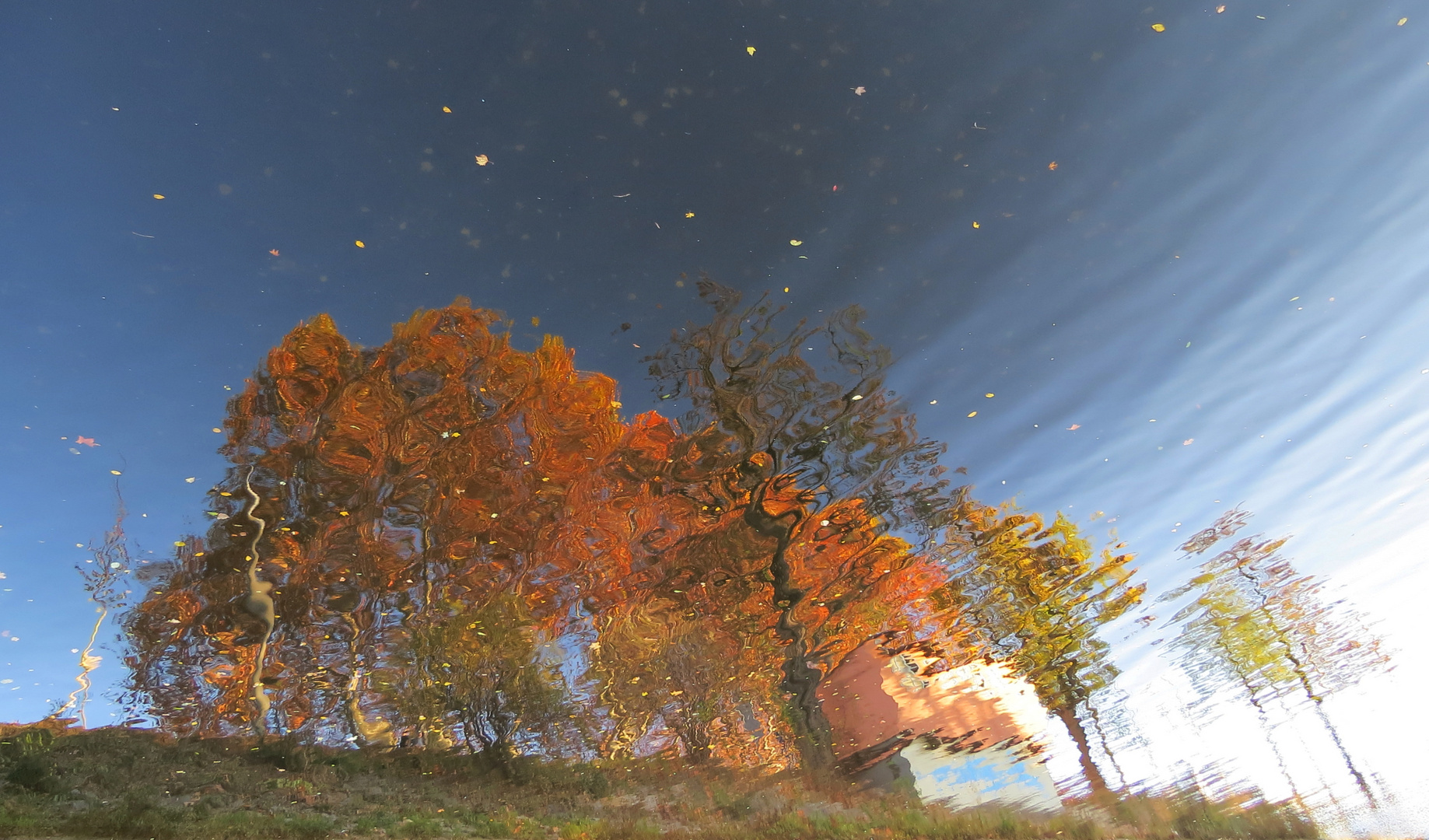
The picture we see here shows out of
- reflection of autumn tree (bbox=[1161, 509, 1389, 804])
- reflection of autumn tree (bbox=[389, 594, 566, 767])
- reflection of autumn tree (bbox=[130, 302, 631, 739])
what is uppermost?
reflection of autumn tree (bbox=[130, 302, 631, 739])

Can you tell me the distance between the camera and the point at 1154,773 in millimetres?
24250

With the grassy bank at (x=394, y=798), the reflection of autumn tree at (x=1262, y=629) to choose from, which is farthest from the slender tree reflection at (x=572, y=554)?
the reflection of autumn tree at (x=1262, y=629)

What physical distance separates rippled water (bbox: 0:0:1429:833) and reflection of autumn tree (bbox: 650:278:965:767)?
6 cm

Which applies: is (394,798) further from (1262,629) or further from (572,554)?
(1262,629)

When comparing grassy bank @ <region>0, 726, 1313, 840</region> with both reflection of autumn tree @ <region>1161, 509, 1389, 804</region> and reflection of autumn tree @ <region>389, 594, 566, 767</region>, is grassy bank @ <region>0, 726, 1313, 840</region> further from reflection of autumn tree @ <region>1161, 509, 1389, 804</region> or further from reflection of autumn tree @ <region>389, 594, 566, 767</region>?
reflection of autumn tree @ <region>1161, 509, 1389, 804</region>

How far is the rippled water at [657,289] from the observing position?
4.39 metres

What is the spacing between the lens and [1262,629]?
680 inches

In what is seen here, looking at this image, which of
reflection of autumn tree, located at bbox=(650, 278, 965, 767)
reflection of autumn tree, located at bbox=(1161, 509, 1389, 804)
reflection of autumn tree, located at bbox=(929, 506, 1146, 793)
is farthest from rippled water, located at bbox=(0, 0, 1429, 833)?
reflection of autumn tree, located at bbox=(1161, 509, 1389, 804)

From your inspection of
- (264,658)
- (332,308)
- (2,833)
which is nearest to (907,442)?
(332,308)

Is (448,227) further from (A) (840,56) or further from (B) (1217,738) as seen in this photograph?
(B) (1217,738)

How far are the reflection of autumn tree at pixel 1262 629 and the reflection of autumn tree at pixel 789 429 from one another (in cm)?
816

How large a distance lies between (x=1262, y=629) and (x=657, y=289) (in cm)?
2147

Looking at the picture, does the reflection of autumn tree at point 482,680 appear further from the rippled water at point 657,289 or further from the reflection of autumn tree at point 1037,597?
the reflection of autumn tree at point 1037,597

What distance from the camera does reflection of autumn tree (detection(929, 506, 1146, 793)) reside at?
33.8ft
